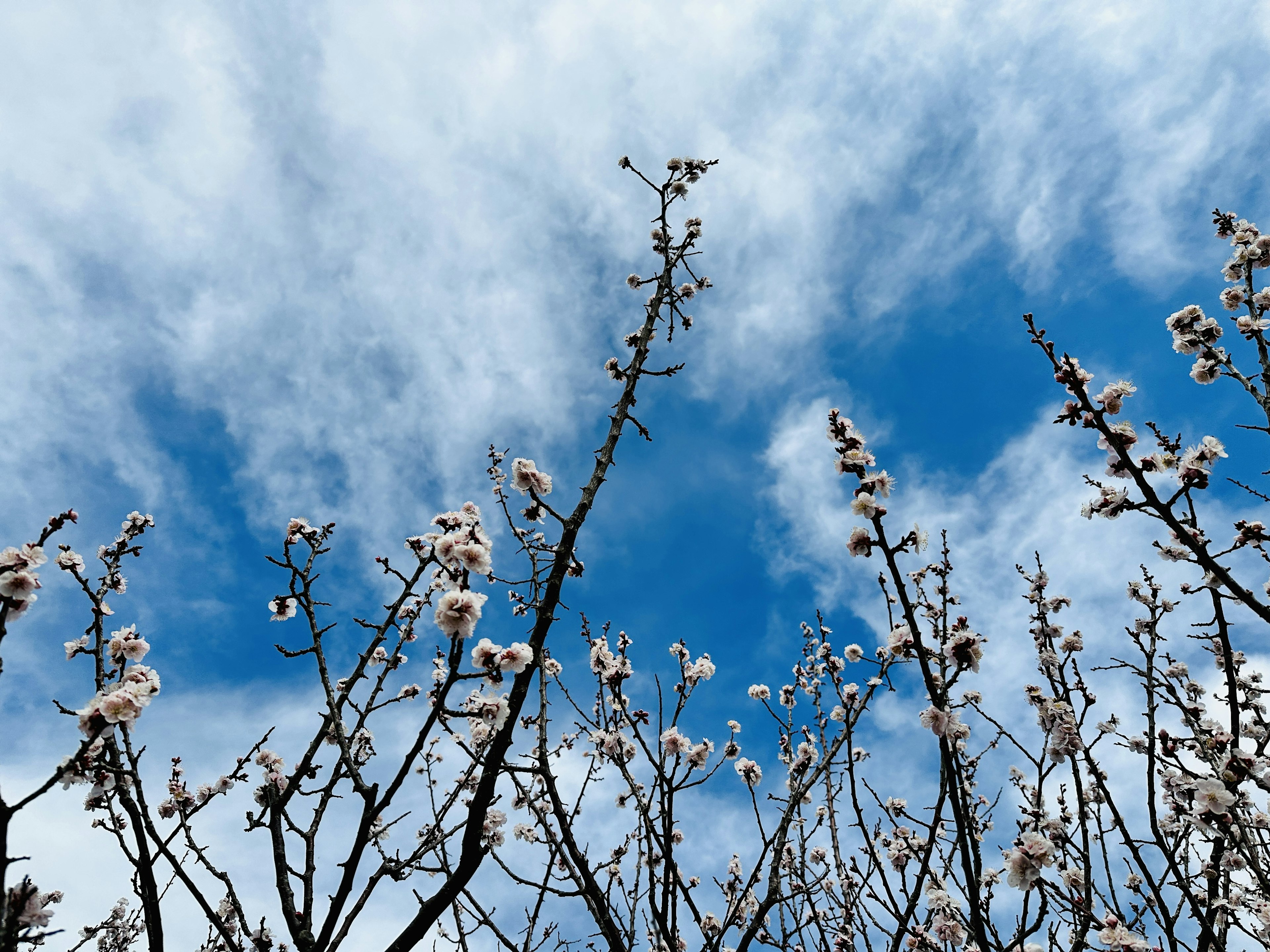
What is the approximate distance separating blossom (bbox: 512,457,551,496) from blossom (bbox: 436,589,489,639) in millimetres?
1387

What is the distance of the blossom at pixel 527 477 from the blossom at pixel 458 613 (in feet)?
4.55

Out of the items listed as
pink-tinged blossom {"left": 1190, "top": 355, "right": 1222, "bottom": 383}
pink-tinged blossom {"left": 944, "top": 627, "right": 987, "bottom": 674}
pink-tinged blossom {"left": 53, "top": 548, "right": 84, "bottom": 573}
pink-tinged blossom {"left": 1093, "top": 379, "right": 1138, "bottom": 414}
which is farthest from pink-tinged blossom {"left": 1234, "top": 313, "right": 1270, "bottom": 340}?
pink-tinged blossom {"left": 53, "top": 548, "right": 84, "bottom": 573}

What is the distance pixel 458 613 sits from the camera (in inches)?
131

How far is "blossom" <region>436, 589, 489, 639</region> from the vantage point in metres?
3.29

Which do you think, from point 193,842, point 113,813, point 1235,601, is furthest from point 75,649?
point 1235,601

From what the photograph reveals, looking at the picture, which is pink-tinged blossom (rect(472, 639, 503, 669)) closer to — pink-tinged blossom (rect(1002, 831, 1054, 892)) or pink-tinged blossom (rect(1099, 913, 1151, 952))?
pink-tinged blossom (rect(1002, 831, 1054, 892))

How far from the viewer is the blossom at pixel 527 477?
4.66 m

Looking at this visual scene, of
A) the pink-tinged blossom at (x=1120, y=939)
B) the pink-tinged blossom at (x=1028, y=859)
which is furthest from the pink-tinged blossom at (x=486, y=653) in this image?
the pink-tinged blossom at (x=1120, y=939)

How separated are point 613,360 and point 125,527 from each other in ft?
14.9

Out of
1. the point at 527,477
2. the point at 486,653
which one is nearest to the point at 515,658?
the point at 486,653

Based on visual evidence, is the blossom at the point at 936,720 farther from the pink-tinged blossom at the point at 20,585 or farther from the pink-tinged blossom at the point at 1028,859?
the pink-tinged blossom at the point at 20,585

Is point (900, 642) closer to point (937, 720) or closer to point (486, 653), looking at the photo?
point (937, 720)

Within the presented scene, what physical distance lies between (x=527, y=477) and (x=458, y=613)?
1549mm

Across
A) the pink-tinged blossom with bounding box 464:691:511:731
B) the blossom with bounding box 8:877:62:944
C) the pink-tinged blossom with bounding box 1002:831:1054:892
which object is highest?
the pink-tinged blossom with bounding box 464:691:511:731
